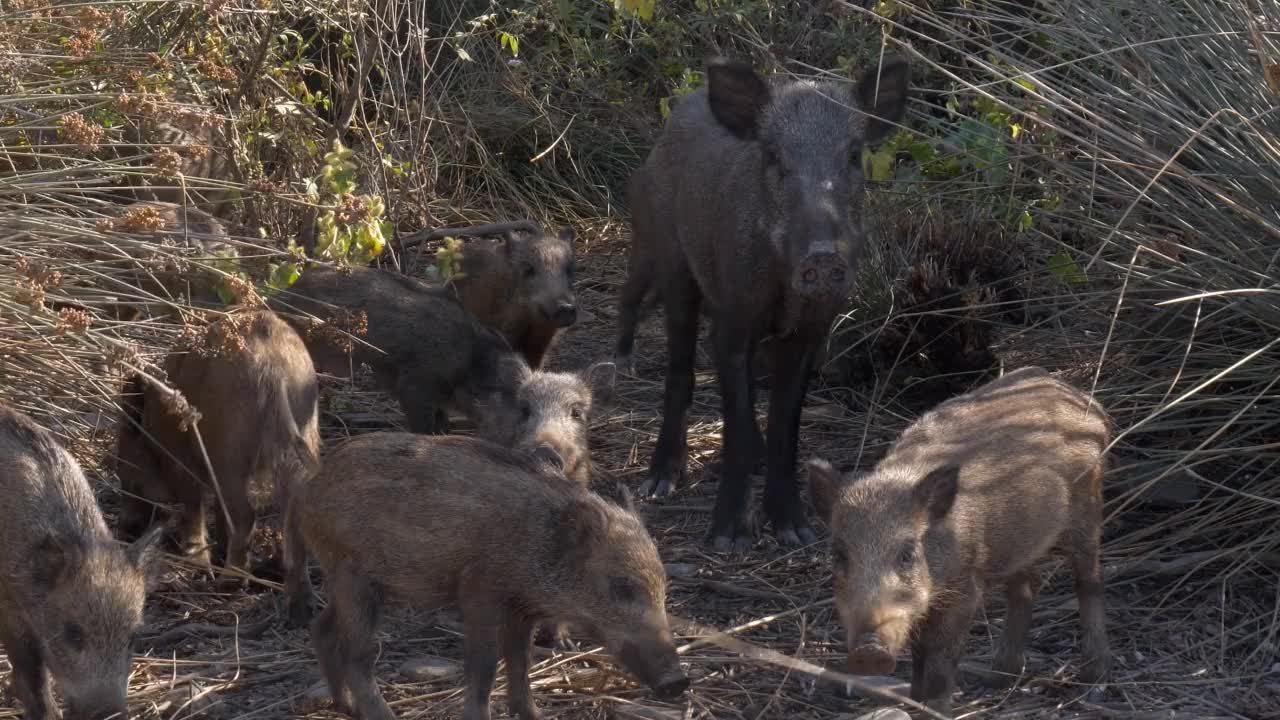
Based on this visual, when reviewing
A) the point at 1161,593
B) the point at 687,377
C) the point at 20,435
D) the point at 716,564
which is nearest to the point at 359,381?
the point at 687,377

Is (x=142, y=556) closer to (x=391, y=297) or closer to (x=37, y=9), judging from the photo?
(x=37, y=9)

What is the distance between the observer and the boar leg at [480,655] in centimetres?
449

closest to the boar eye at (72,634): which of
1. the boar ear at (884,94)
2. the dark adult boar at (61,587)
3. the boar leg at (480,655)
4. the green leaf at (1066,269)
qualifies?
the dark adult boar at (61,587)

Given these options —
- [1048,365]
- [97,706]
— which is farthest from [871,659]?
[1048,365]

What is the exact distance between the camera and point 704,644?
5.19 metres

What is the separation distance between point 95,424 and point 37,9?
5.21 ft

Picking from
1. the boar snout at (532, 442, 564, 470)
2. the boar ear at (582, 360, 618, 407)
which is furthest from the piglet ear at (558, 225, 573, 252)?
the boar snout at (532, 442, 564, 470)

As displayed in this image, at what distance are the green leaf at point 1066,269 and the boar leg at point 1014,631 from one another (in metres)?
1.74

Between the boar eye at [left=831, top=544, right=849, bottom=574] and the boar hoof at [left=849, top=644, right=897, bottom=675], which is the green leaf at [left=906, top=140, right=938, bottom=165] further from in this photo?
the boar hoof at [left=849, top=644, right=897, bottom=675]

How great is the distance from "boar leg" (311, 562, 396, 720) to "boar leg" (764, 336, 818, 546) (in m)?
2.20

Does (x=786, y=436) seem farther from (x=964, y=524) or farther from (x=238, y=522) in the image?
(x=238, y=522)

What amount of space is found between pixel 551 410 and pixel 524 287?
6.99 feet

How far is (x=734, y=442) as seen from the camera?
21.2 feet

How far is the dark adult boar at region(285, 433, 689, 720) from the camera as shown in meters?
4.51
